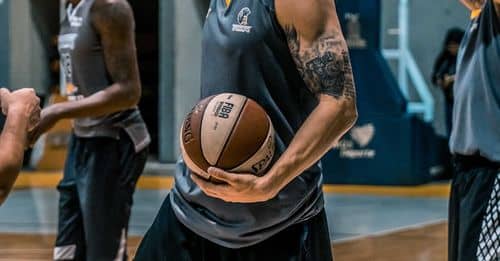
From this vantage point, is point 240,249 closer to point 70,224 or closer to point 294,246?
point 294,246

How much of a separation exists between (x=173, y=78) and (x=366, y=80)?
3.81 meters

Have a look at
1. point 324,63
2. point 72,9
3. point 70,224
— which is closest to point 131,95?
point 72,9

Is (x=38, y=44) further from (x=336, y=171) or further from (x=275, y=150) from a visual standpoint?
(x=275, y=150)

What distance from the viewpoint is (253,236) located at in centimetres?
284

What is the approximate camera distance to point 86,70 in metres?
4.45

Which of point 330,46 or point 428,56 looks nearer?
point 330,46

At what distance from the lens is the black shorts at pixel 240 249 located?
9.43 feet

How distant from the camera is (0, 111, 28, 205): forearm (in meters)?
2.90

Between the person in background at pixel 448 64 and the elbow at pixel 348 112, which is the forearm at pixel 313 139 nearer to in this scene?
the elbow at pixel 348 112

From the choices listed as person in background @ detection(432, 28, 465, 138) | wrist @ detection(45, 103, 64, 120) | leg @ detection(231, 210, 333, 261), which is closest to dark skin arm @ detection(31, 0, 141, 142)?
wrist @ detection(45, 103, 64, 120)

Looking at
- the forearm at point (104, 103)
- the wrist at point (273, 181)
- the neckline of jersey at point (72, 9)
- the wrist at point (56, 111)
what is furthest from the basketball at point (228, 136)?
the neckline of jersey at point (72, 9)

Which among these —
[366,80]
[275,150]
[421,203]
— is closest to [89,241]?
[275,150]

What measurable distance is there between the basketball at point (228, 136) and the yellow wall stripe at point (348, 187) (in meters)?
8.28

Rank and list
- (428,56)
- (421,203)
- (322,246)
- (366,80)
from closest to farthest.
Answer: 1. (322,246)
2. (421,203)
3. (366,80)
4. (428,56)
